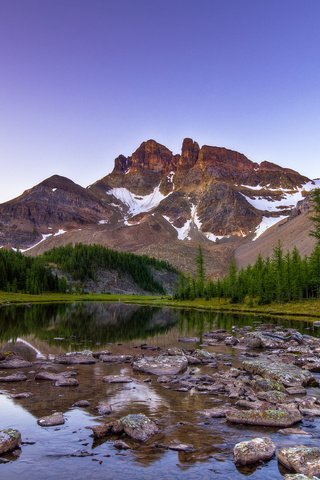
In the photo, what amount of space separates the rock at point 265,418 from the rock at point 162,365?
12280 millimetres

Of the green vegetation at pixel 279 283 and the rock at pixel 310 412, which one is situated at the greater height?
the green vegetation at pixel 279 283

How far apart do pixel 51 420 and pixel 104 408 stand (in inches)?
126

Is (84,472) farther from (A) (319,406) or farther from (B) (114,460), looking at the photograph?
(A) (319,406)

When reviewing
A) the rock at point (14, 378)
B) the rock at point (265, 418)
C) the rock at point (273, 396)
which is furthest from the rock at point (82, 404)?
the rock at point (273, 396)

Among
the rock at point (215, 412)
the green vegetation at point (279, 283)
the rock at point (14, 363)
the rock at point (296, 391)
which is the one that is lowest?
the rock at point (296, 391)

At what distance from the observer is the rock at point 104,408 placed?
22.5 m

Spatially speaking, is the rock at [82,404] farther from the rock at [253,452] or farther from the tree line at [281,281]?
the tree line at [281,281]

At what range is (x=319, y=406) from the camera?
24328 mm

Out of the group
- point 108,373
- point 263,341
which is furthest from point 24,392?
point 263,341

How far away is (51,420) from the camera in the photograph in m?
20.8

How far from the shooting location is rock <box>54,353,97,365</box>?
3706 cm

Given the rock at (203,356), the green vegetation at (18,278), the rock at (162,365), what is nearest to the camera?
the rock at (162,365)

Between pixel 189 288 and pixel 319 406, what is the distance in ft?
527

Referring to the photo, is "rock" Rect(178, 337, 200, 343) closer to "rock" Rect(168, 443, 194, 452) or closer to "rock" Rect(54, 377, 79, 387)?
"rock" Rect(54, 377, 79, 387)
